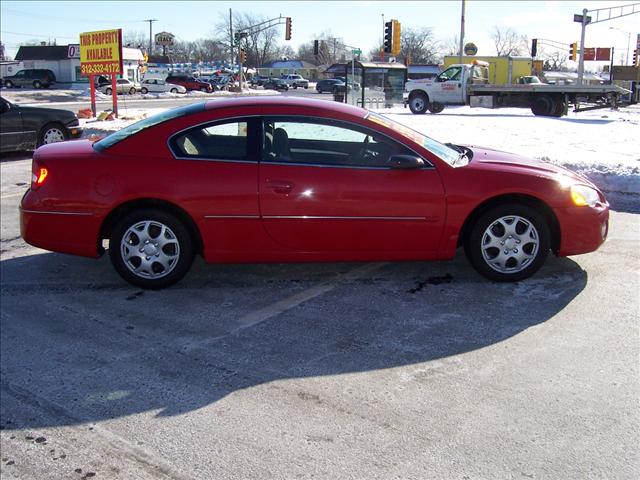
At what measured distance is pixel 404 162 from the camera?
499 centimetres

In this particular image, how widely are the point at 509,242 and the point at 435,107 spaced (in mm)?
24596

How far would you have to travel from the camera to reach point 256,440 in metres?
3.15

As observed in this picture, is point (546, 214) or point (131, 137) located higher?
point (131, 137)

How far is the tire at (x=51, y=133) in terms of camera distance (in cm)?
1319

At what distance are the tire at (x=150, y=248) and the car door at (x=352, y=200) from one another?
2.34 ft

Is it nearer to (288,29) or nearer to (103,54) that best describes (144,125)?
(103,54)

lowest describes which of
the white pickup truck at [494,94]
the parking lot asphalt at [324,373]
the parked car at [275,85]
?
the parking lot asphalt at [324,373]

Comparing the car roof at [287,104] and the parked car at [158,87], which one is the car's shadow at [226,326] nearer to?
the car roof at [287,104]

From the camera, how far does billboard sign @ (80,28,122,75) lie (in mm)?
20828

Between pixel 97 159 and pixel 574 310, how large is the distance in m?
3.83

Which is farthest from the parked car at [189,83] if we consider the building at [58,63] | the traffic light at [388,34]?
the traffic light at [388,34]

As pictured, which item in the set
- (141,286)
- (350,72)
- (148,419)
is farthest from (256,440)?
(350,72)

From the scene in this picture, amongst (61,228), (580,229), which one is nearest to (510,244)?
(580,229)

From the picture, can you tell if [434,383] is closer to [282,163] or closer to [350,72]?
[282,163]
